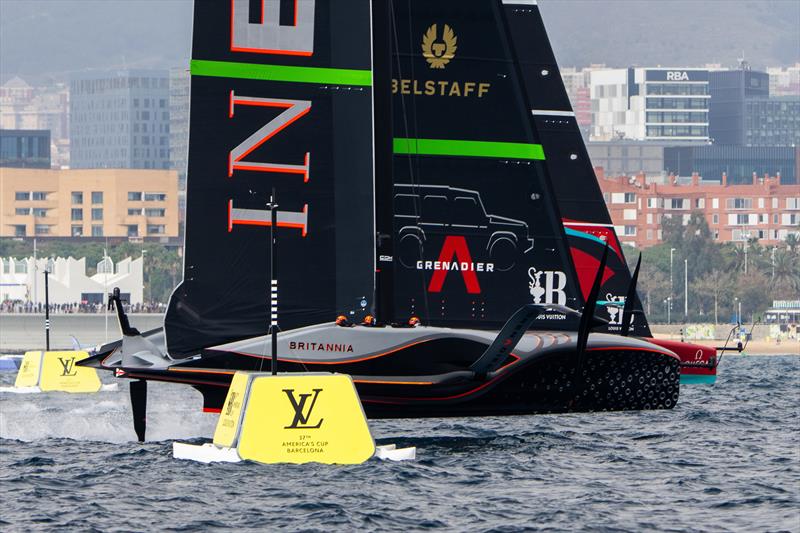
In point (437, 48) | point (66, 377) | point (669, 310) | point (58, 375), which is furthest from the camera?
point (669, 310)

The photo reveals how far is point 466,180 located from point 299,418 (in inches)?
264

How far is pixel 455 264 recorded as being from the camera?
27.5m

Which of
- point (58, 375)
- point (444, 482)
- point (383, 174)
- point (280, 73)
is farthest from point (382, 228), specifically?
point (58, 375)

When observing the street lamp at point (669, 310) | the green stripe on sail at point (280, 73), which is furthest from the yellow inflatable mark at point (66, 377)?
the street lamp at point (669, 310)

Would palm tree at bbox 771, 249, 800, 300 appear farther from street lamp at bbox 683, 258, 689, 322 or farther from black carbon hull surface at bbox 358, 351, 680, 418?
black carbon hull surface at bbox 358, 351, 680, 418

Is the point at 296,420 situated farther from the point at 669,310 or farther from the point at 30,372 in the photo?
the point at 669,310

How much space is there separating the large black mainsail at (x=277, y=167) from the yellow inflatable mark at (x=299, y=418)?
3.62 metres

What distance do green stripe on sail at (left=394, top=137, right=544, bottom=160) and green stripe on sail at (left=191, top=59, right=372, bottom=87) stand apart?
139cm

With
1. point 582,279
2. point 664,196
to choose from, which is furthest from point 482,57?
point 664,196

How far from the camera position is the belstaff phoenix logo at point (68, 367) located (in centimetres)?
5192

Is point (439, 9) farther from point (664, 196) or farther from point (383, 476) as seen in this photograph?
point (664, 196)

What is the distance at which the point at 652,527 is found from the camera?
19.0m

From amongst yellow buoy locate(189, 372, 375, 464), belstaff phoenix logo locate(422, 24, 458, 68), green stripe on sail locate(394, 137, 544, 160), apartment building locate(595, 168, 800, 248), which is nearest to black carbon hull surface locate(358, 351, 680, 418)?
yellow buoy locate(189, 372, 375, 464)

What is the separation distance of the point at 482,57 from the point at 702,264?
13593cm
